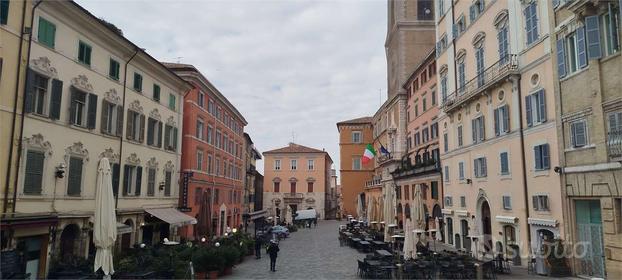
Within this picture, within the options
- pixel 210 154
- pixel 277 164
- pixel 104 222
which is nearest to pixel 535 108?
pixel 104 222

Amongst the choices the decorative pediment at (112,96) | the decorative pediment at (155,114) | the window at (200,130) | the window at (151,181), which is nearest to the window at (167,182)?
the window at (151,181)

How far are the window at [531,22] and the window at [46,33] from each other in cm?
2117

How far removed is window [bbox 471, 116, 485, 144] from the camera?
85.9 ft

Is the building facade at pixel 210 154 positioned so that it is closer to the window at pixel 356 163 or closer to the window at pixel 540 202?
the window at pixel 540 202

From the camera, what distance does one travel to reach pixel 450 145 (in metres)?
31.4

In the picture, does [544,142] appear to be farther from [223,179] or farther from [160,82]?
[223,179]

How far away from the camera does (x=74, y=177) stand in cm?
1894

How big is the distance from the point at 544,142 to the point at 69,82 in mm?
20892

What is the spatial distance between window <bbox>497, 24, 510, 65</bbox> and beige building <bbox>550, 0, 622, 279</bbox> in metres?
4.46

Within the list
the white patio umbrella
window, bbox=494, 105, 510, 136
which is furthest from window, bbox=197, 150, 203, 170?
window, bbox=494, 105, 510, 136

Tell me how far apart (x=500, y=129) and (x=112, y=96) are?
20.6m

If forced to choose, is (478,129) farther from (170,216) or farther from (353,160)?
(353,160)

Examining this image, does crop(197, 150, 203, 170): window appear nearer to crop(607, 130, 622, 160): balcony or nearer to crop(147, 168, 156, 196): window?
crop(147, 168, 156, 196): window

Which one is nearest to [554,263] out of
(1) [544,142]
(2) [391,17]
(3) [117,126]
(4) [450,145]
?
(1) [544,142]
